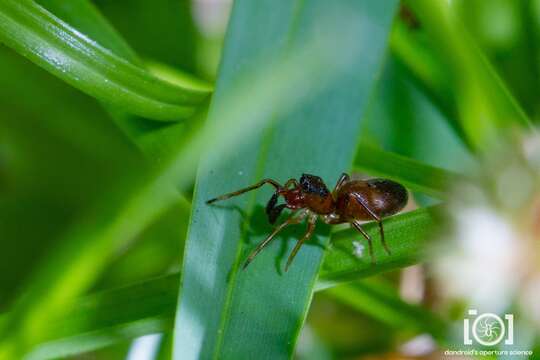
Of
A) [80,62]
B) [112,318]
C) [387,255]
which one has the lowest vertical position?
[112,318]

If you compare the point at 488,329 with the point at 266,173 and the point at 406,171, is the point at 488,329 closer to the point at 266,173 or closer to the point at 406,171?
the point at 406,171

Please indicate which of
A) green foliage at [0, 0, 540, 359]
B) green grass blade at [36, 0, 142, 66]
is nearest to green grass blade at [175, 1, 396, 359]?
green foliage at [0, 0, 540, 359]

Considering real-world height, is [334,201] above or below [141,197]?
above

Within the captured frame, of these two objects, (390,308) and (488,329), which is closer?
(488,329)

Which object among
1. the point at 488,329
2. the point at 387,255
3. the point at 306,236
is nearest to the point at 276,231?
the point at 306,236

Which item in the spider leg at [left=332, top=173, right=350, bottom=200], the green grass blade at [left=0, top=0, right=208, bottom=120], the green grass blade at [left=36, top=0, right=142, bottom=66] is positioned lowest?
the green grass blade at [left=0, top=0, right=208, bottom=120]

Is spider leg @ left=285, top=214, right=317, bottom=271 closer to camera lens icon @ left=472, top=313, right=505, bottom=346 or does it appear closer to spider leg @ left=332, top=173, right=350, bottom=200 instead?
spider leg @ left=332, top=173, right=350, bottom=200

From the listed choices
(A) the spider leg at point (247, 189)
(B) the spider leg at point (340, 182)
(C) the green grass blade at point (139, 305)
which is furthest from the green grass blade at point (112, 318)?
(B) the spider leg at point (340, 182)
